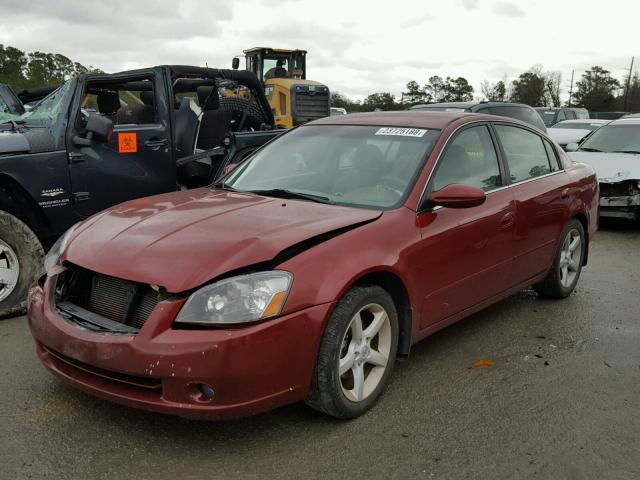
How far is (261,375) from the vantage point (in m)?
2.77

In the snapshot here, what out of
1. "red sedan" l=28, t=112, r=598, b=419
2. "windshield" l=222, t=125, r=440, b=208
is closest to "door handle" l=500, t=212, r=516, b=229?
"red sedan" l=28, t=112, r=598, b=419

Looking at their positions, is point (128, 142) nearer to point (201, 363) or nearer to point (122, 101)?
point (122, 101)

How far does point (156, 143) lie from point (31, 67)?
28.2 meters

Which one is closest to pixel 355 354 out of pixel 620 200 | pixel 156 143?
pixel 156 143

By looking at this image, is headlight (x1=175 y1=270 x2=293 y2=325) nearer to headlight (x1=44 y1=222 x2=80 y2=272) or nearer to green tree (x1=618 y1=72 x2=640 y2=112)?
headlight (x1=44 y1=222 x2=80 y2=272)

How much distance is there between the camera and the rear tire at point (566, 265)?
5199 millimetres

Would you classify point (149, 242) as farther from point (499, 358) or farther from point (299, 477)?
point (499, 358)

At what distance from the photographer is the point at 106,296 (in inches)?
121

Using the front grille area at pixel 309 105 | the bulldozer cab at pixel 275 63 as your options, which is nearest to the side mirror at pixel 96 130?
the front grille area at pixel 309 105

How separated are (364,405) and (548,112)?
23.1 metres

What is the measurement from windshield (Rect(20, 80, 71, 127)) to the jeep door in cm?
15

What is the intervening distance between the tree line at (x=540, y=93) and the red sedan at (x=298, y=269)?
60292 millimetres

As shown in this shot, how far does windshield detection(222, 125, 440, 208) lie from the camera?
12.4 feet

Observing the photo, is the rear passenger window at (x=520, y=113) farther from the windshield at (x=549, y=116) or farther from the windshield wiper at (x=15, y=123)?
the windshield at (x=549, y=116)
